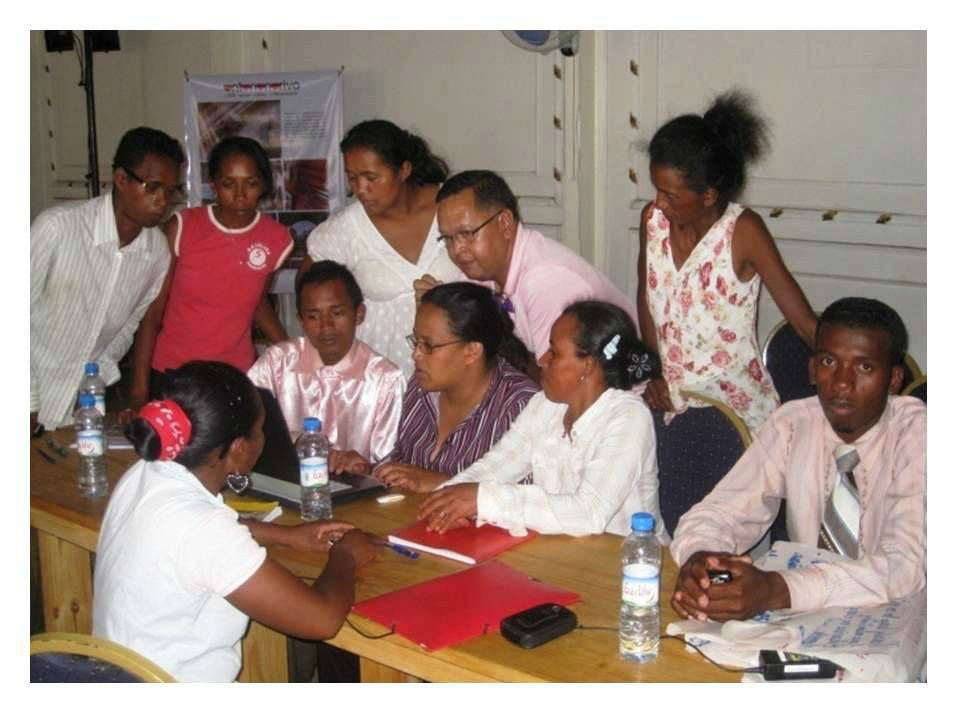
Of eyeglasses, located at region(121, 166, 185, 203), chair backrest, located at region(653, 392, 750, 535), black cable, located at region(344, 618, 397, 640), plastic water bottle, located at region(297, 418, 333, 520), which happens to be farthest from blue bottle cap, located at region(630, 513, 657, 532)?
eyeglasses, located at region(121, 166, 185, 203)

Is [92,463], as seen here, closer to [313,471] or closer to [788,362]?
[313,471]

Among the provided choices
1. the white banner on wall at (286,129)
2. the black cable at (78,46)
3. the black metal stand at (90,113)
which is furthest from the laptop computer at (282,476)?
the black cable at (78,46)

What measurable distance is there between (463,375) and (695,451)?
23.1 inches

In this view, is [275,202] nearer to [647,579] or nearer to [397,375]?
[397,375]

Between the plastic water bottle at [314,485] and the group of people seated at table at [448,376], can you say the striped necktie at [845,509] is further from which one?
the plastic water bottle at [314,485]

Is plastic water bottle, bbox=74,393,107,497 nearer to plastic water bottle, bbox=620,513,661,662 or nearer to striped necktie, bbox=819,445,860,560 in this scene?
plastic water bottle, bbox=620,513,661,662

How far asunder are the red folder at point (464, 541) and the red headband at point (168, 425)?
0.54m

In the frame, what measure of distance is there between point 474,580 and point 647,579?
413 millimetres

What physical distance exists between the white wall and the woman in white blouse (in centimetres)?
146

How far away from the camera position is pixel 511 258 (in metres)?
2.83

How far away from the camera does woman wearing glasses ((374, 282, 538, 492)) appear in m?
2.62

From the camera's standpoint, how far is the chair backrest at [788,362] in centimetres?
314

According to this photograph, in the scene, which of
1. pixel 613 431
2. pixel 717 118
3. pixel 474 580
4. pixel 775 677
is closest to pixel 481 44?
pixel 717 118

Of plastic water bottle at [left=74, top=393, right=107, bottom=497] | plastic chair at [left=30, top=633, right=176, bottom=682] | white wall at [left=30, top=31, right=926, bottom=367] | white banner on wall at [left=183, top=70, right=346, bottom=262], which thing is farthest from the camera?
white banner on wall at [left=183, top=70, right=346, bottom=262]
